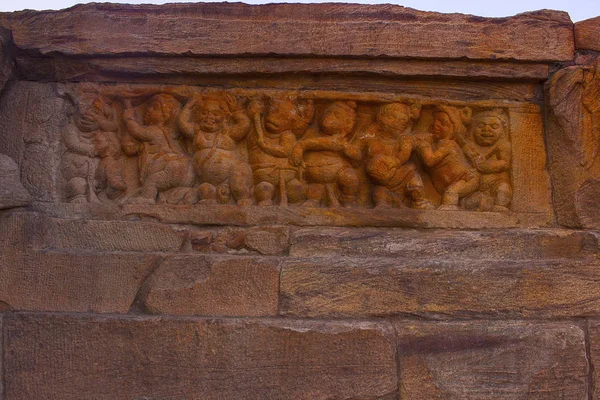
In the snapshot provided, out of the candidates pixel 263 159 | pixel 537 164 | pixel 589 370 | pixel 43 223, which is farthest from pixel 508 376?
pixel 43 223

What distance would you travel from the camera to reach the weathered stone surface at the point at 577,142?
12.1 feet

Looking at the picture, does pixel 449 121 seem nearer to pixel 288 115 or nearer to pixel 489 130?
pixel 489 130

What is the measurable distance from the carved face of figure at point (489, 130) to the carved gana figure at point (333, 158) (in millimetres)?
843

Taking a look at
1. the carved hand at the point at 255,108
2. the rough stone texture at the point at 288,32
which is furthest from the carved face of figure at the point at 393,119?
the carved hand at the point at 255,108

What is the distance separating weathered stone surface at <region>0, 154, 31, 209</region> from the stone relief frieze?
0.94ft

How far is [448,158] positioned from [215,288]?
178cm

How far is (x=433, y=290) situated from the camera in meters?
3.39

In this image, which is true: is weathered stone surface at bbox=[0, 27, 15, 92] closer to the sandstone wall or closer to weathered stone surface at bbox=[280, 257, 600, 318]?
the sandstone wall

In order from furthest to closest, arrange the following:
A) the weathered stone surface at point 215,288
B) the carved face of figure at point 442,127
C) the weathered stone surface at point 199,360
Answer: the carved face of figure at point 442,127 < the weathered stone surface at point 215,288 < the weathered stone surface at point 199,360

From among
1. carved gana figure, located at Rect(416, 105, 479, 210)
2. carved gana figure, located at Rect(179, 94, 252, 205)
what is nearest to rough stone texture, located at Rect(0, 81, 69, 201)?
carved gana figure, located at Rect(179, 94, 252, 205)

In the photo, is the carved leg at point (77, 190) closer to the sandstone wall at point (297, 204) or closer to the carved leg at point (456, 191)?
the sandstone wall at point (297, 204)

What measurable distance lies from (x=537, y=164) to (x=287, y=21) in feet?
6.39

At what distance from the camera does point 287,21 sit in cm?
380

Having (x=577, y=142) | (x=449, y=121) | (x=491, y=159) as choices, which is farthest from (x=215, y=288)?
(x=577, y=142)
